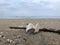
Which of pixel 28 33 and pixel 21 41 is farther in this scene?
pixel 28 33

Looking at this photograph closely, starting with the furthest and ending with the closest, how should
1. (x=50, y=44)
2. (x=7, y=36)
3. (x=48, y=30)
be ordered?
(x=48, y=30), (x=7, y=36), (x=50, y=44)

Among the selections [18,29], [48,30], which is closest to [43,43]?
[48,30]

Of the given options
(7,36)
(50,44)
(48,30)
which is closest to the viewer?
(50,44)

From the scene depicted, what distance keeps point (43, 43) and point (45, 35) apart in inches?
44.7

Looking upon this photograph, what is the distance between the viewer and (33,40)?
1161 cm

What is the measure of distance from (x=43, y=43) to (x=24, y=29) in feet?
9.55

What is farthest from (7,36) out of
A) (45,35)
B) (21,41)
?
(45,35)

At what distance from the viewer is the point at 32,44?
11.1 m

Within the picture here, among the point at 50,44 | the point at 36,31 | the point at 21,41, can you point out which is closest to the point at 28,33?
the point at 36,31

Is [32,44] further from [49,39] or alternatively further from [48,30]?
[48,30]

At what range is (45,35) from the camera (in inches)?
483

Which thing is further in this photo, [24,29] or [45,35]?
[24,29]

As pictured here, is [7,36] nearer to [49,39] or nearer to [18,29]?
[18,29]

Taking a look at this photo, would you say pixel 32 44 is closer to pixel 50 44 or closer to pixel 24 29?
pixel 50 44
